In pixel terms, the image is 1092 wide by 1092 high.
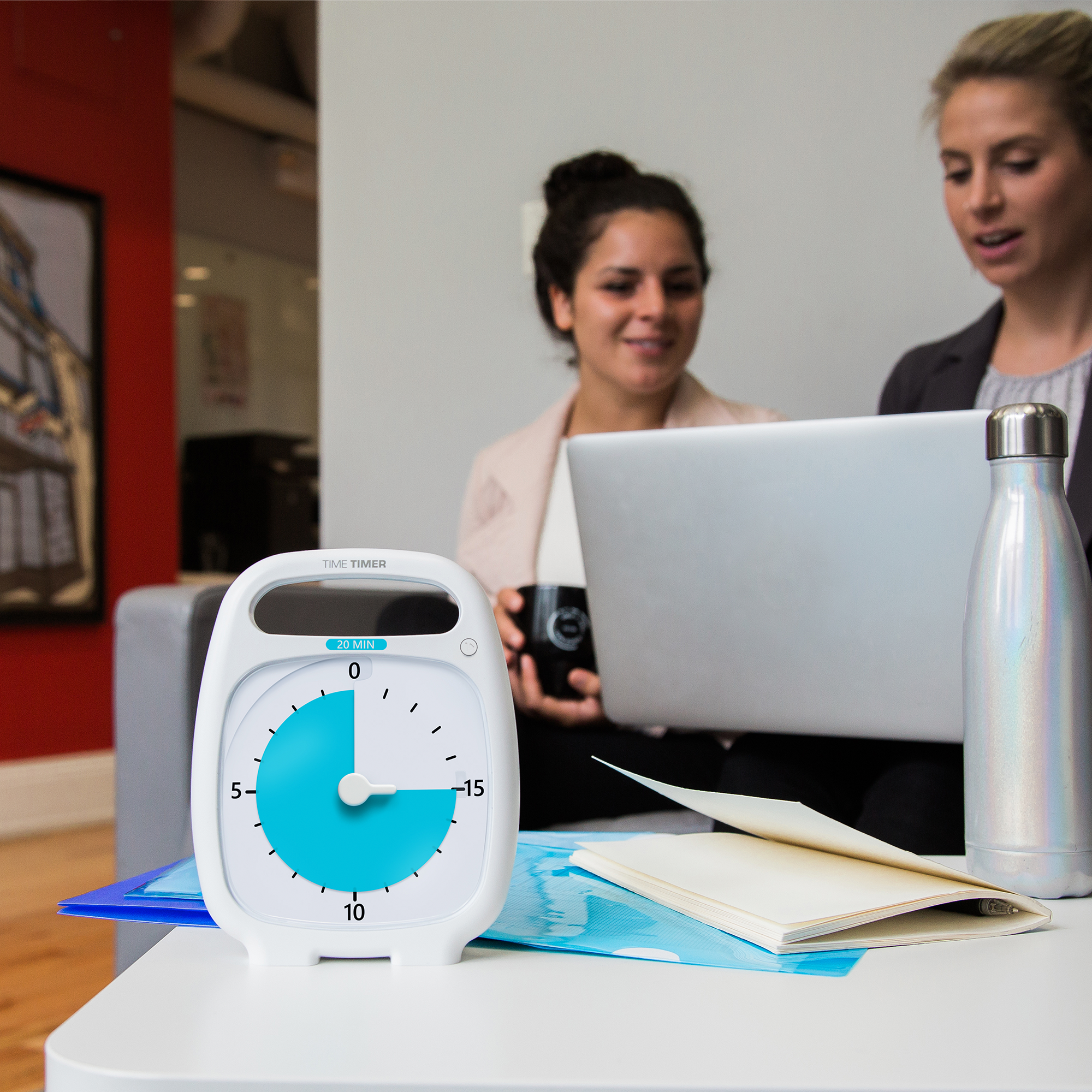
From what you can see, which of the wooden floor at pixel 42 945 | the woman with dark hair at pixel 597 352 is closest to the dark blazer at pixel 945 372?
the woman with dark hair at pixel 597 352

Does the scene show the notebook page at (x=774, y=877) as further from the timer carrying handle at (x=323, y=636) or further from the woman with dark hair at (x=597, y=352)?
the woman with dark hair at (x=597, y=352)

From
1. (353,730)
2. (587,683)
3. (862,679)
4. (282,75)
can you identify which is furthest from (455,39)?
(282,75)

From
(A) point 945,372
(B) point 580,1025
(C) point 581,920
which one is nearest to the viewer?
(B) point 580,1025

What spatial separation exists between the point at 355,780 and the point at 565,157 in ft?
6.70

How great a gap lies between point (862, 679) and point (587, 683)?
0.37 m

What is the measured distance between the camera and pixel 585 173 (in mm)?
2135

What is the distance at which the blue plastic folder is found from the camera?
0.48 metres

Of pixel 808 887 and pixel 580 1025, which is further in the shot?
pixel 808 887

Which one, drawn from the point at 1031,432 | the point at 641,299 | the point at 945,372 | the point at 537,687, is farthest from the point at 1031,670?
the point at 641,299

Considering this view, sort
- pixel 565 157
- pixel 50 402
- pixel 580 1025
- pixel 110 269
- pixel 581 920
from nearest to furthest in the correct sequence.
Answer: pixel 580 1025, pixel 581 920, pixel 565 157, pixel 50 402, pixel 110 269

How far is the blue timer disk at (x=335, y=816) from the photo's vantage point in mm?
488

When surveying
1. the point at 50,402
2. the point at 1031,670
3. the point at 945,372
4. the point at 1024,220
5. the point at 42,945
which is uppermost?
the point at 1024,220

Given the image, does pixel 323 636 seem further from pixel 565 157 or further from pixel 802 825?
pixel 565 157

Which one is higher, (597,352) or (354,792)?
(597,352)
